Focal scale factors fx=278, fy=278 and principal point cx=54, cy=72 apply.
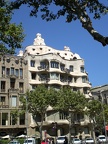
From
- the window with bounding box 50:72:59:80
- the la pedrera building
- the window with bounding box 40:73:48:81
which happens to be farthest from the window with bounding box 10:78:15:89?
the window with bounding box 50:72:59:80

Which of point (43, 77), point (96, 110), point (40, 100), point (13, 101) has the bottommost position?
point (96, 110)

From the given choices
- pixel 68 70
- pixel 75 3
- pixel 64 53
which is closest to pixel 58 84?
Result: pixel 68 70

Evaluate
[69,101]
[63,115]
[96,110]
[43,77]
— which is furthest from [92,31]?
[43,77]

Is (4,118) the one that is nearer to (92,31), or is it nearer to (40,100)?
(40,100)

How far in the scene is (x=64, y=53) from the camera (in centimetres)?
8988

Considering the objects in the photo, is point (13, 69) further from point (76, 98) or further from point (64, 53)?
point (64, 53)

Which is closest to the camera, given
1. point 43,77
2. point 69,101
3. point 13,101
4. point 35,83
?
point 69,101

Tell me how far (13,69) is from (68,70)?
15.4 m

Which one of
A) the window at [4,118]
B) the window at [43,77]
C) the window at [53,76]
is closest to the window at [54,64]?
the window at [53,76]

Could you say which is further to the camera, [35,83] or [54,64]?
[54,64]

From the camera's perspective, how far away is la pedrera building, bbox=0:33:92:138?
60.3m

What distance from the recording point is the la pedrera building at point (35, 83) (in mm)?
60297

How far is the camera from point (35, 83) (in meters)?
65.9

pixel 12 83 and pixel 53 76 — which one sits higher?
pixel 53 76
